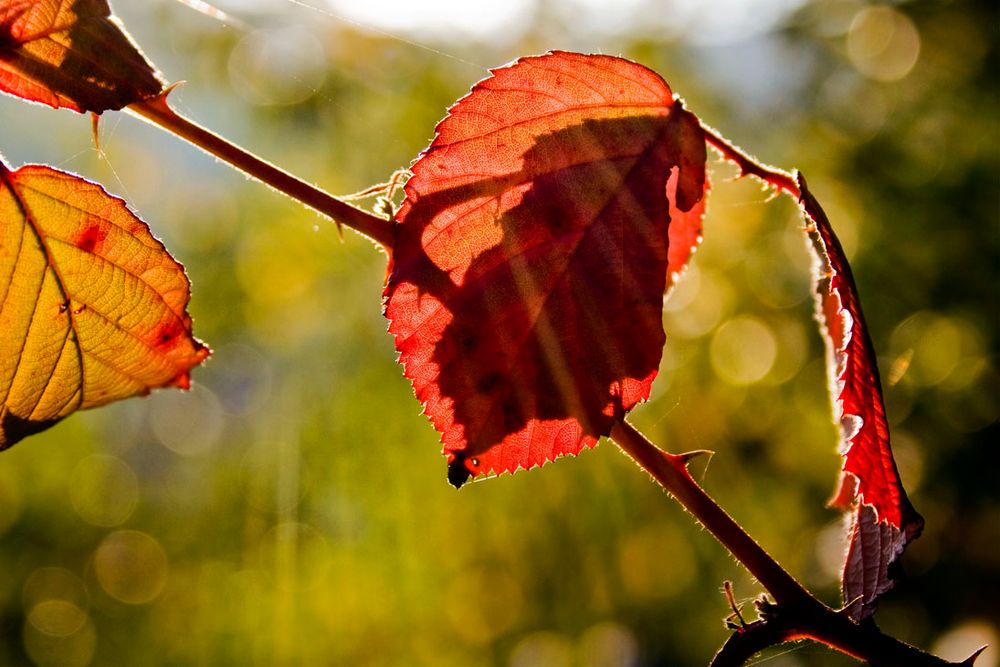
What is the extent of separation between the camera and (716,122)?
2691 millimetres

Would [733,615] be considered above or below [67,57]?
below

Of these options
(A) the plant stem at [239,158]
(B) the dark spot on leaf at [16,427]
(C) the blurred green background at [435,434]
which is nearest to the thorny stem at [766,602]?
(A) the plant stem at [239,158]

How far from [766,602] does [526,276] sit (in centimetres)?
18

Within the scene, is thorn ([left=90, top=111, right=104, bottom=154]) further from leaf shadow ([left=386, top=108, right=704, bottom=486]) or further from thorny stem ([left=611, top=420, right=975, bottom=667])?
thorny stem ([left=611, top=420, right=975, bottom=667])

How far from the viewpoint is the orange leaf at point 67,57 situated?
14.0 inches

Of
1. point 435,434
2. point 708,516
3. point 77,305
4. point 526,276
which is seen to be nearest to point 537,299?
point 526,276

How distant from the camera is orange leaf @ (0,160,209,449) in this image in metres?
0.40

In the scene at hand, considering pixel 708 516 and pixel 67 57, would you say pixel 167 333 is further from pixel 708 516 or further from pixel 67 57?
pixel 708 516

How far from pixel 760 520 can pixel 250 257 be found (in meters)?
1.85

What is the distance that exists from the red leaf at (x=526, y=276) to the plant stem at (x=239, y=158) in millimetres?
32

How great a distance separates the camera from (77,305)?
44 cm

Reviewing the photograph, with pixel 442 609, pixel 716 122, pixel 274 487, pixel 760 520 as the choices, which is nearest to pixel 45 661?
pixel 274 487

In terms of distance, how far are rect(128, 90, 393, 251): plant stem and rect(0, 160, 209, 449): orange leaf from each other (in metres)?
0.05

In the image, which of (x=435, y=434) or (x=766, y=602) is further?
(x=435, y=434)
